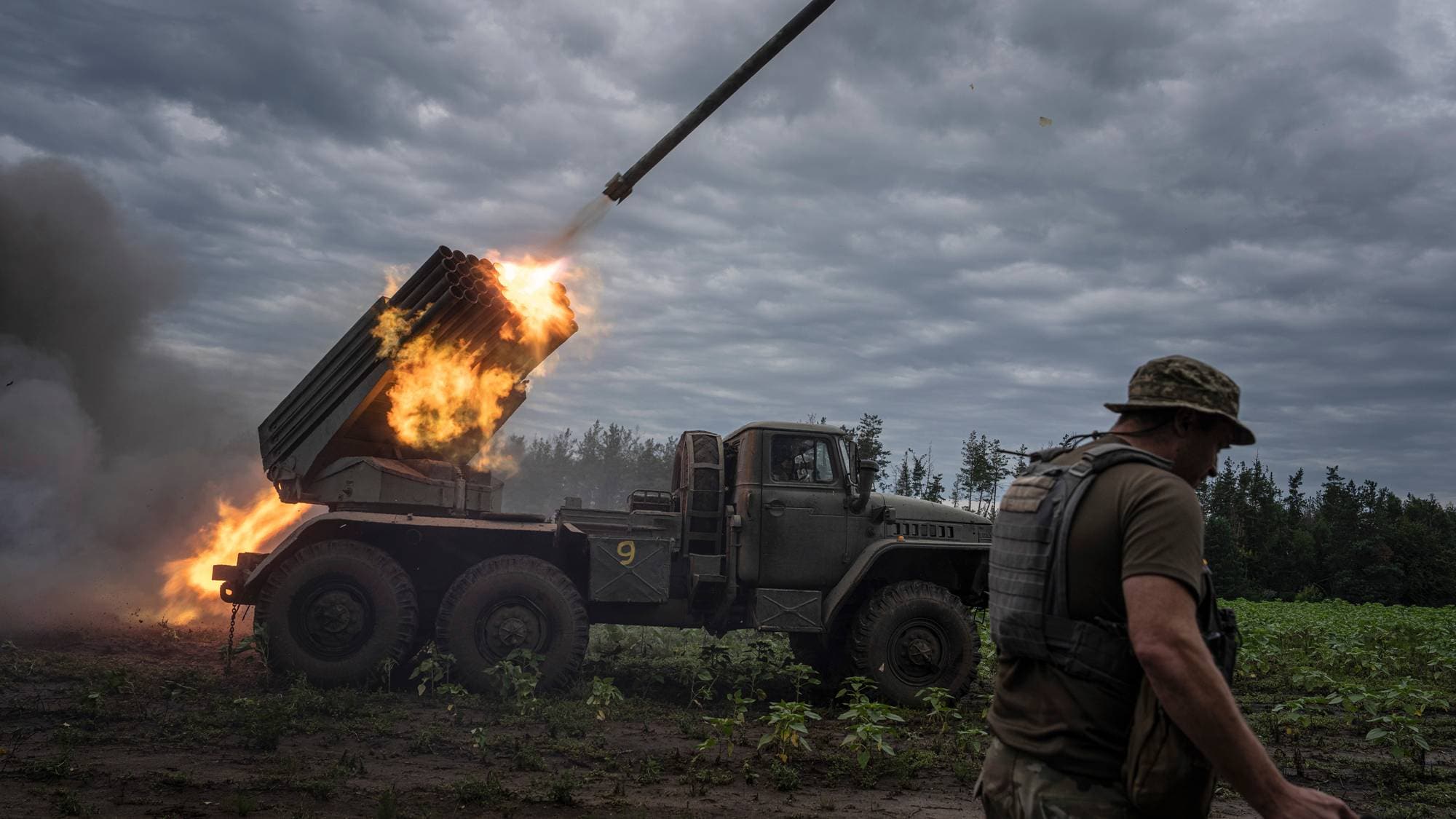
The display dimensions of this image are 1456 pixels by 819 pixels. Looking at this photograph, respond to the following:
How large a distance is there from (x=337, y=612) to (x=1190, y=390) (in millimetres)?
8795

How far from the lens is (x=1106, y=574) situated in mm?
2377

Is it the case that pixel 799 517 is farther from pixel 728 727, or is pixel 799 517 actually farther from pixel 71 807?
pixel 71 807

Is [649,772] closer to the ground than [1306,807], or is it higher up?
closer to the ground

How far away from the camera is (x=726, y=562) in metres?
10.0

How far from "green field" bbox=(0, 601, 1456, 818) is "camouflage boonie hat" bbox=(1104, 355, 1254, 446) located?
426 cm

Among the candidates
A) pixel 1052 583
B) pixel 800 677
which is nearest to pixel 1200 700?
pixel 1052 583

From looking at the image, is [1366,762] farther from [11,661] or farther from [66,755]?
[11,661]

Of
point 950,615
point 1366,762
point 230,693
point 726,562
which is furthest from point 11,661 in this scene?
point 1366,762

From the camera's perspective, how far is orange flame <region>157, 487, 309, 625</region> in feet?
40.9

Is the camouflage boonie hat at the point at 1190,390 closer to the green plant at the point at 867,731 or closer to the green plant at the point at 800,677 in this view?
the green plant at the point at 867,731

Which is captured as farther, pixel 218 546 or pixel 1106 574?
pixel 218 546

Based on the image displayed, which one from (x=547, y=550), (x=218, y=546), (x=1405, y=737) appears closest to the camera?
(x=1405, y=737)

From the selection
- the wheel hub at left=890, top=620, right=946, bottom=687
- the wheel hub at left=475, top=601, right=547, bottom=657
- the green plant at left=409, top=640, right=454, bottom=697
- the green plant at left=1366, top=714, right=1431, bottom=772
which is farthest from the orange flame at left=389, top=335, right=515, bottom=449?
the green plant at left=1366, top=714, right=1431, bottom=772

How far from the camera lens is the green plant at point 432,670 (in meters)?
8.85
